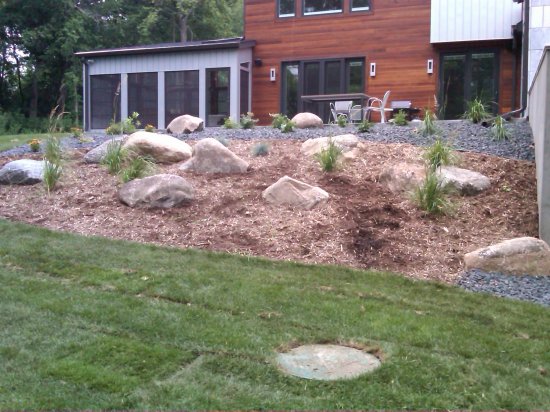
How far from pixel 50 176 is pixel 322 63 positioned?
10.1 m

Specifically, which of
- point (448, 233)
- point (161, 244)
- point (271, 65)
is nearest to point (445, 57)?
point (271, 65)

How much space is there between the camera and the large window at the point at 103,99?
18406mm

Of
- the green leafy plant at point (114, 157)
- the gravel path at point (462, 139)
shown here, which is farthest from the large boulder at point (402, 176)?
the green leafy plant at point (114, 157)

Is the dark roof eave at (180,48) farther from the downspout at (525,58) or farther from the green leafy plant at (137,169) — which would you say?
the green leafy plant at (137,169)

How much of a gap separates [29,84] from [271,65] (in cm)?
1802

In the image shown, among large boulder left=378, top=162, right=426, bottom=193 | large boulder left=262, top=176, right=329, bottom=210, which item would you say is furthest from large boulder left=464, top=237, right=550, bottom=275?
large boulder left=262, top=176, right=329, bottom=210

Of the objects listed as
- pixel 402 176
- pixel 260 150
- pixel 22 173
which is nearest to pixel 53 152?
pixel 22 173

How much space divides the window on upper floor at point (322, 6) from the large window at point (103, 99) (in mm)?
5559

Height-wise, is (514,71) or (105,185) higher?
(514,71)

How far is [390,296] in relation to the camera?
16.9 feet

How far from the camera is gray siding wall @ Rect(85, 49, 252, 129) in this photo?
16.8m

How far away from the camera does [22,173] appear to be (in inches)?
332

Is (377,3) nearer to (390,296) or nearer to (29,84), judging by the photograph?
(390,296)

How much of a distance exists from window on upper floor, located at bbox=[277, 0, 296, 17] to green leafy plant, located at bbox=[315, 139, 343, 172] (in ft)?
31.6
